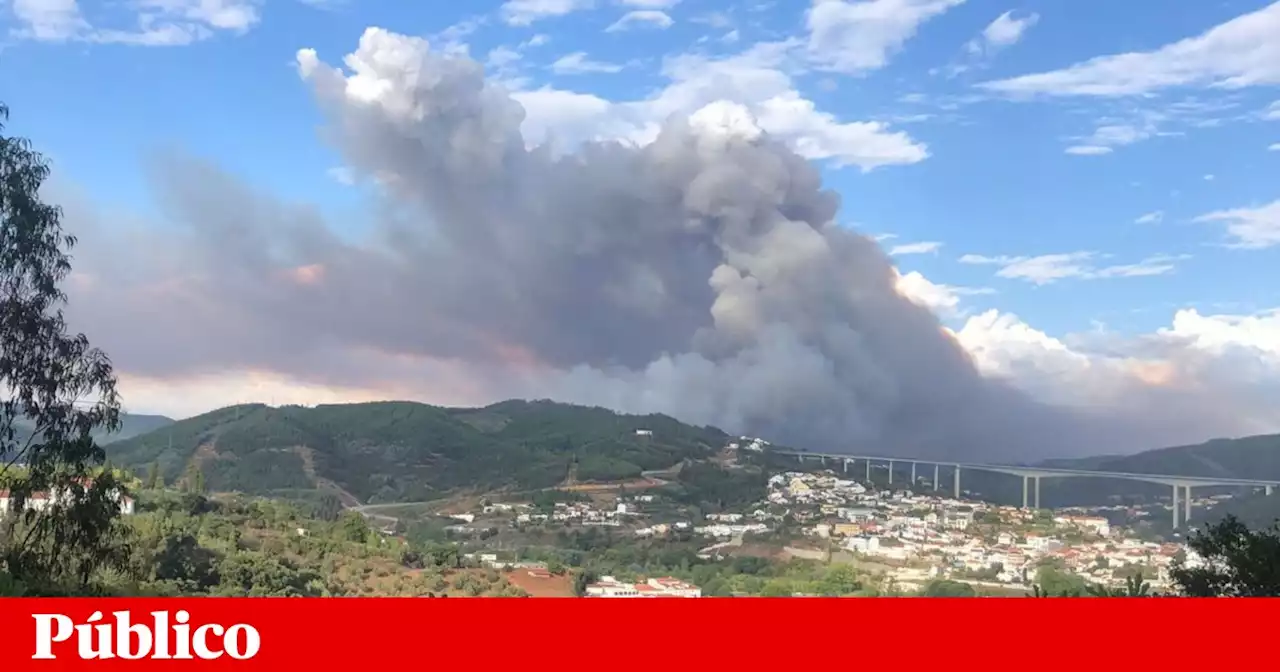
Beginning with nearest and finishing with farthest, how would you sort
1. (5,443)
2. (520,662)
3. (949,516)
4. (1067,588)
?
(520,662) < (5,443) < (1067,588) < (949,516)

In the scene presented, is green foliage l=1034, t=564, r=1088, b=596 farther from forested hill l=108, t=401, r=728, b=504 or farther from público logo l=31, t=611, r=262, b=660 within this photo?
forested hill l=108, t=401, r=728, b=504

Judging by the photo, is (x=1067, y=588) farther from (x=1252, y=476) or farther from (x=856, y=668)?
(x=1252, y=476)

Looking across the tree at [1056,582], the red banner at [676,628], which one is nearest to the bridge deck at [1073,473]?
the tree at [1056,582]

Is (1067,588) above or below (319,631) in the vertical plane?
below

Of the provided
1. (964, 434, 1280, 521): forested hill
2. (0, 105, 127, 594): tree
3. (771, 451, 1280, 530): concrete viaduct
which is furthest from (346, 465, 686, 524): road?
(0, 105, 127, 594): tree

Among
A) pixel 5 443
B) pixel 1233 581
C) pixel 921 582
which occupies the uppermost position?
pixel 5 443

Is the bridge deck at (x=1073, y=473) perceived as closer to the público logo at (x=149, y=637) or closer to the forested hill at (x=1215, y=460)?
the forested hill at (x=1215, y=460)

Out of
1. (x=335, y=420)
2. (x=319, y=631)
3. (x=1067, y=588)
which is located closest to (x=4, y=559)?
(x=319, y=631)
